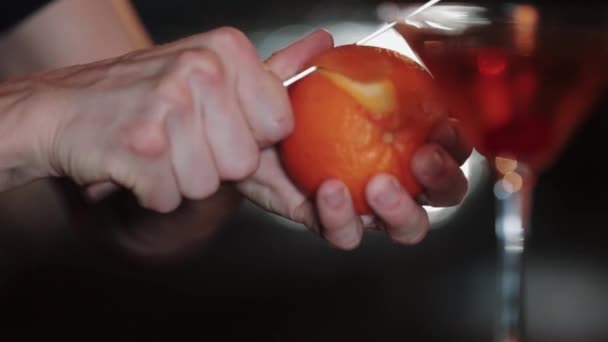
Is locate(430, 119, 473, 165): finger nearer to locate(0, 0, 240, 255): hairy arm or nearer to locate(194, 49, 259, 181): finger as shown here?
A: locate(194, 49, 259, 181): finger

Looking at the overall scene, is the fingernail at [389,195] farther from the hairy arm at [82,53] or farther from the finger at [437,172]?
the hairy arm at [82,53]

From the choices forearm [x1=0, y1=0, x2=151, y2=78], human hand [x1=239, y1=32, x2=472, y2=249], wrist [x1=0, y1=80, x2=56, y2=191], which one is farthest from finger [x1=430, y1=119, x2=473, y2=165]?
forearm [x1=0, y1=0, x2=151, y2=78]

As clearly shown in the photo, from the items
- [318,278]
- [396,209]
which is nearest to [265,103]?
[396,209]

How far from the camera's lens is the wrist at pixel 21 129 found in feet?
2.76

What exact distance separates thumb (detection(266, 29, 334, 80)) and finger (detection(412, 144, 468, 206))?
0.13 metres

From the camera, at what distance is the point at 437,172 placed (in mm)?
833

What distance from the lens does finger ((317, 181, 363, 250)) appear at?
0.82m

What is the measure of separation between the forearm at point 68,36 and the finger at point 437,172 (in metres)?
0.53

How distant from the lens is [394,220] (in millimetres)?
854

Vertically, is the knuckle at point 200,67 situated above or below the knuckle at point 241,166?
above

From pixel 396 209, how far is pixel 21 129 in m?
0.31

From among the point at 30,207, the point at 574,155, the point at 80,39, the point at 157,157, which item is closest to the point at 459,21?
the point at 157,157

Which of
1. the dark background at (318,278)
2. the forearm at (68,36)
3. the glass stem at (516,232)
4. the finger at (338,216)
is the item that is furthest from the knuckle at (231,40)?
the dark background at (318,278)

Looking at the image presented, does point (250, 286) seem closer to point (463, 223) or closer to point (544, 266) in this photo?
point (463, 223)
